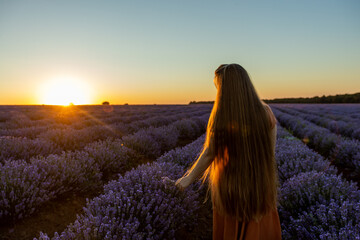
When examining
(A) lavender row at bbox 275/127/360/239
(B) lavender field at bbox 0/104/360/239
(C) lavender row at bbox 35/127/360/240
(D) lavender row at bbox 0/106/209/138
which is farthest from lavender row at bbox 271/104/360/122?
(D) lavender row at bbox 0/106/209/138

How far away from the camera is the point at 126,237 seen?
4.53ft

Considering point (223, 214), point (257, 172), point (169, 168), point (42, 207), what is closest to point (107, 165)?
point (42, 207)

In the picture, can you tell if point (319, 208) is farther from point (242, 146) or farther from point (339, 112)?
point (339, 112)

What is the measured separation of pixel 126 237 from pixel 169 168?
4.01 feet

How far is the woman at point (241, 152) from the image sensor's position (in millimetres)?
1271

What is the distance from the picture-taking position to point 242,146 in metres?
1.26

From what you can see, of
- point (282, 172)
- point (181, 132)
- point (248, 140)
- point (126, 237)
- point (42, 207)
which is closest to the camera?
point (248, 140)

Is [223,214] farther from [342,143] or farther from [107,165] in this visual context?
[342,143]

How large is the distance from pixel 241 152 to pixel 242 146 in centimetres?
4

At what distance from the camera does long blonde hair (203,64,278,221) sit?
4.16 ft

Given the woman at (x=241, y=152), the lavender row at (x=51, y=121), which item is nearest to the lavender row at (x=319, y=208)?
the woman at (x=241, y=152)

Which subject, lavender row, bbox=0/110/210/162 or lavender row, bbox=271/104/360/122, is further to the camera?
lavender row, bbox=271/104/360/122

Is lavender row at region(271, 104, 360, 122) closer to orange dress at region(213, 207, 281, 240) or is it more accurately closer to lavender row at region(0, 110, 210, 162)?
lavender row at region(0, 110, 210, 162)

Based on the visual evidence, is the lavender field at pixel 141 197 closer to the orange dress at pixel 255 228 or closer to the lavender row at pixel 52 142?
the lavender row at pixel 52 142
